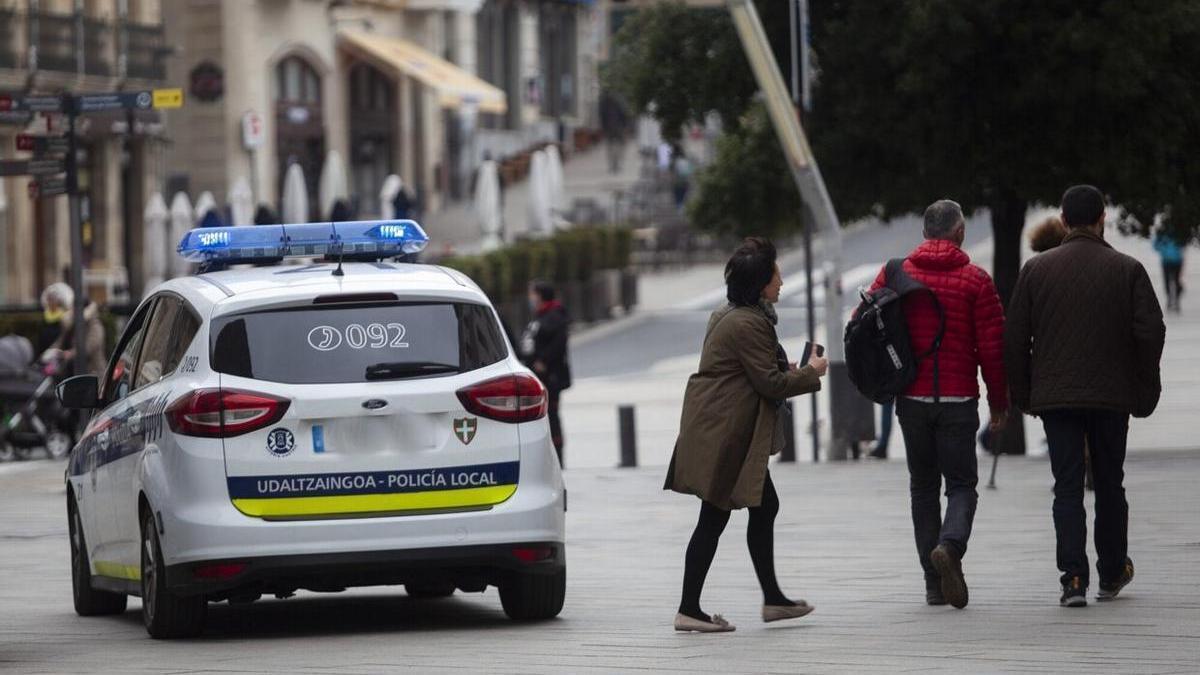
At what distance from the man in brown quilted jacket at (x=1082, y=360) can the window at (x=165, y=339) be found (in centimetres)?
322

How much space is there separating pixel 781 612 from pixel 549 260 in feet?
113

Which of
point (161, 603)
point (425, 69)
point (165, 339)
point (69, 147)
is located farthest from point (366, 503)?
point (425, 69)

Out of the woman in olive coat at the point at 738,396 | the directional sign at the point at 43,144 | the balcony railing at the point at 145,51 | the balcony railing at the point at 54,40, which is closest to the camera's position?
the woman in olive coat at the point at 738,396

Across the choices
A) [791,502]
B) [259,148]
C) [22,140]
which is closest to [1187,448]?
[791,502]

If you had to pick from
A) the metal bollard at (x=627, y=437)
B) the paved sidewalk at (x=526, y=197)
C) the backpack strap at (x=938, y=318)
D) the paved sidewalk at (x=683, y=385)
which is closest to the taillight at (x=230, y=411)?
the backpack strap at (x=938, y=318)

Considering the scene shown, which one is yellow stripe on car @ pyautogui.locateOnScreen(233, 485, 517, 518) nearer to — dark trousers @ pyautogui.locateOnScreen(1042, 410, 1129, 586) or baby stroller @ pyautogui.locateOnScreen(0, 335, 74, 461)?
dark trousers @ pyautogui.locateOnScreen(1042, 410, 1129, 586)

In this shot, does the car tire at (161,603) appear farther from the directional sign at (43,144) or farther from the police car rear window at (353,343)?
the directional sign at (43,144)

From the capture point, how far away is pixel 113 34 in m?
47.5

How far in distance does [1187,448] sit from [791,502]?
16.7 ft

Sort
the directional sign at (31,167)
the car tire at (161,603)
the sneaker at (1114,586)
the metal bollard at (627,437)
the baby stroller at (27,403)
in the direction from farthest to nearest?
the baby stroller at (27,403) → the metal bollard at (627,437) → the directional sign at (31,167) → the sneaker at (1114,586) → the car tire at (161,603)

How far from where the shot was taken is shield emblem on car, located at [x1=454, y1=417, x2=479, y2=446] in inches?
415

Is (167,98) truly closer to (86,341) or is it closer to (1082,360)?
(86,341)

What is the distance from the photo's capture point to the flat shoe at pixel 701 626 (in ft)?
34.3

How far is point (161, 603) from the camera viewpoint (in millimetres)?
10703
